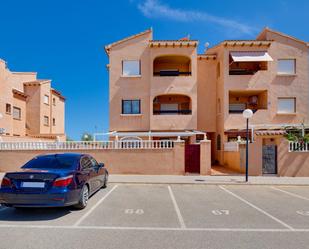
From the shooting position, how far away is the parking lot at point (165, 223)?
4762 mm

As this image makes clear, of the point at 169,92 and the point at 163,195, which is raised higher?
the point at 169,92

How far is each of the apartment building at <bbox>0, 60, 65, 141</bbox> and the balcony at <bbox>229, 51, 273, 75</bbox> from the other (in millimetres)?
20038

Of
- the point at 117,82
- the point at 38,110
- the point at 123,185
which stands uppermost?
the point at 117,82

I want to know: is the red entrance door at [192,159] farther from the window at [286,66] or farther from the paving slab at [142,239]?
the window at [286,66]

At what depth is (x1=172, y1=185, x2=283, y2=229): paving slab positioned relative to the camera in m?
5.93

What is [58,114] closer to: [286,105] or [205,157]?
[205,157]

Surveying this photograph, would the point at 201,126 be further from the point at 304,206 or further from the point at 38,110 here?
the point at 38,110

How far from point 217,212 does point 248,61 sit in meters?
16.7

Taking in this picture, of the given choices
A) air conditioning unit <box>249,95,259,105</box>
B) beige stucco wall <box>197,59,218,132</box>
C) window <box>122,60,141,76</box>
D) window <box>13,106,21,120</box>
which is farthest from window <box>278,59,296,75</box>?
window <box>13,106,21,120</box>

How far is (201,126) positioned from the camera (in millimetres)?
22516

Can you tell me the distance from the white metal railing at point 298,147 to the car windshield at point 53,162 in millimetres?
12524

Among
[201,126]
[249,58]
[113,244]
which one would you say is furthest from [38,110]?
[113,244]

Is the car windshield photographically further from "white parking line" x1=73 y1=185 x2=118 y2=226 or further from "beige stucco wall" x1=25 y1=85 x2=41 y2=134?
"beige stucco wall" x1=25 y1=85 x2=41 y2=134

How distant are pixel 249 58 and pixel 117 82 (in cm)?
1169
